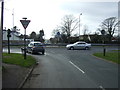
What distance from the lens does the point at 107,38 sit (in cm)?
8181

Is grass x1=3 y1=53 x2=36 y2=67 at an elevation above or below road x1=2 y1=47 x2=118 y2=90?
above

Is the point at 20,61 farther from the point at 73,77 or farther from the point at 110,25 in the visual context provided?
the point at 110,25

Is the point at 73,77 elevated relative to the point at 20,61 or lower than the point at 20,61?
lower

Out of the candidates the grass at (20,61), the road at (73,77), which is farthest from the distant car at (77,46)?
the road at (73,77)

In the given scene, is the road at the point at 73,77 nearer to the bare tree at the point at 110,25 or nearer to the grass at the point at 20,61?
the grass at the point at 20,61

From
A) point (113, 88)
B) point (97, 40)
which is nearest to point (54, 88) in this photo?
point (113, 88)

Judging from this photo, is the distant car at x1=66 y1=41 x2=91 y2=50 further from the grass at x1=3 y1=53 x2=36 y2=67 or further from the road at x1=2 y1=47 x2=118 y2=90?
the road at x1=2 y1=47 x2=118 y2=90

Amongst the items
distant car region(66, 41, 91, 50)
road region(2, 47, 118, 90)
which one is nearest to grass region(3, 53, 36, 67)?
road region(2, 47, 118, 90)

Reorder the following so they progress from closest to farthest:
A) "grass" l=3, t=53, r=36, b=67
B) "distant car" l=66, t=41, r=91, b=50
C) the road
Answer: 1. the road
2. "grass" l=3, t=53, r=36, b=67
3. "distant car" l=66, t=41, r=91, b=50

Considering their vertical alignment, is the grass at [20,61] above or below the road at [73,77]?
above

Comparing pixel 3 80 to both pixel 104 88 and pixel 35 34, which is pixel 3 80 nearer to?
pixel 104 88

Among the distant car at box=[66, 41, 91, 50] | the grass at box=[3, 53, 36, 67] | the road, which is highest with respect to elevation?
the distant car at box=[66, 41, 91, 50]

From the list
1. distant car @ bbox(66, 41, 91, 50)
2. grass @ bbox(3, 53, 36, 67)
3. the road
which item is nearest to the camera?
the road

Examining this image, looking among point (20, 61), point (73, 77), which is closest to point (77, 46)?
point (20, 61)
